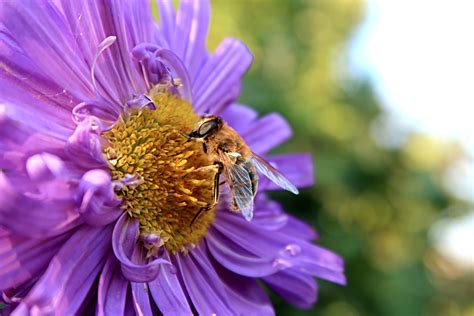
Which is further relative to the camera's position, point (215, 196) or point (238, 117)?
point (238, 117)

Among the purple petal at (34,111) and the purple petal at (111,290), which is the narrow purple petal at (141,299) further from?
the purple petal at (34,111)

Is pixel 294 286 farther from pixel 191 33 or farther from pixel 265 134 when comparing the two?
pixel 191 33

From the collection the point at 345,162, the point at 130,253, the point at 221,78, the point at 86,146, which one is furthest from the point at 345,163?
the point at 86,146

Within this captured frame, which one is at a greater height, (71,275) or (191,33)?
(191,33)

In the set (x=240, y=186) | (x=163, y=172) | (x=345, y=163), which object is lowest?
(x=163, y=172)

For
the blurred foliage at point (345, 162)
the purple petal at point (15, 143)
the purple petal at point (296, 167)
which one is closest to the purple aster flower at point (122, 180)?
the purple petal at point (15, 143)

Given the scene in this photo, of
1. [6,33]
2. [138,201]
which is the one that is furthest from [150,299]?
[6,33]

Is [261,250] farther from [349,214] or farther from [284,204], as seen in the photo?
[349,214]
